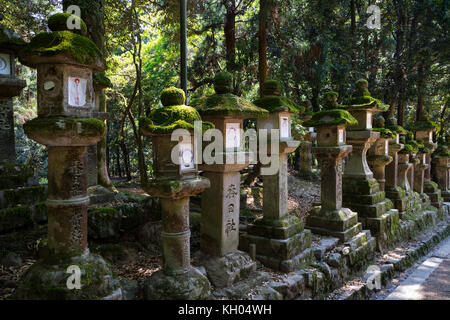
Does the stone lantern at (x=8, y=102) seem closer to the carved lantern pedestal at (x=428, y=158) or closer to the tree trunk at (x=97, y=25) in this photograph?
the tree trunk at (x=97, y=25)

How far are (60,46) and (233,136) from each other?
251cm

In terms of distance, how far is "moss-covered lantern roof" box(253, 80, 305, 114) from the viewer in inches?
219

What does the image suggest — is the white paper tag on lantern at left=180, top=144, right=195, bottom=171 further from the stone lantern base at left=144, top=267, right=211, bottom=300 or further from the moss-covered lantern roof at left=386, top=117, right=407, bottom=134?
the moss-covered lantern roof at left=386, top=117, right=407, bottom=134

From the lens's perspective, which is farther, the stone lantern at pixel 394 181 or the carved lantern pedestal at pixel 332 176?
the stone lantern at pixel 394 181

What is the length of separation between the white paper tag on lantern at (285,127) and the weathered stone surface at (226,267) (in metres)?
2.19

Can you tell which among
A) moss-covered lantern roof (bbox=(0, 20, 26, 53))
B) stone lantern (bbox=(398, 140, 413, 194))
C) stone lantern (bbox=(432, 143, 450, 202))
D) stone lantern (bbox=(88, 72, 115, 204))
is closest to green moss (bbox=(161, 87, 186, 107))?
stone lantern (bbox=(88, 72, 115, 204))

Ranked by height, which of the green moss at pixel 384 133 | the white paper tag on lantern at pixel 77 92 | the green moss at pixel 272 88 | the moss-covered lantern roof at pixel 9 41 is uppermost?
the moss-covered lantern roof at pixel 9 41

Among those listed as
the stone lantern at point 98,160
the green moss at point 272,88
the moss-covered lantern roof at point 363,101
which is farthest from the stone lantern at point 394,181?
the stone lantern at point 98,160

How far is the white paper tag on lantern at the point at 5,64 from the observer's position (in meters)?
5.55

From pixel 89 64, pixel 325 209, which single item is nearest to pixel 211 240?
pixel 89 64

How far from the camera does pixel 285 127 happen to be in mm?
5766

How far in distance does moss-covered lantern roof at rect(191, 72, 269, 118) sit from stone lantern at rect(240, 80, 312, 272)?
2.04 feet

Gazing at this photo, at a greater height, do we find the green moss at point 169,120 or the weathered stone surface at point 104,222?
the green moss at point 169,120

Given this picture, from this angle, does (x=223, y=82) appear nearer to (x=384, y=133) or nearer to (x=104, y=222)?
(x=104, y=222)
